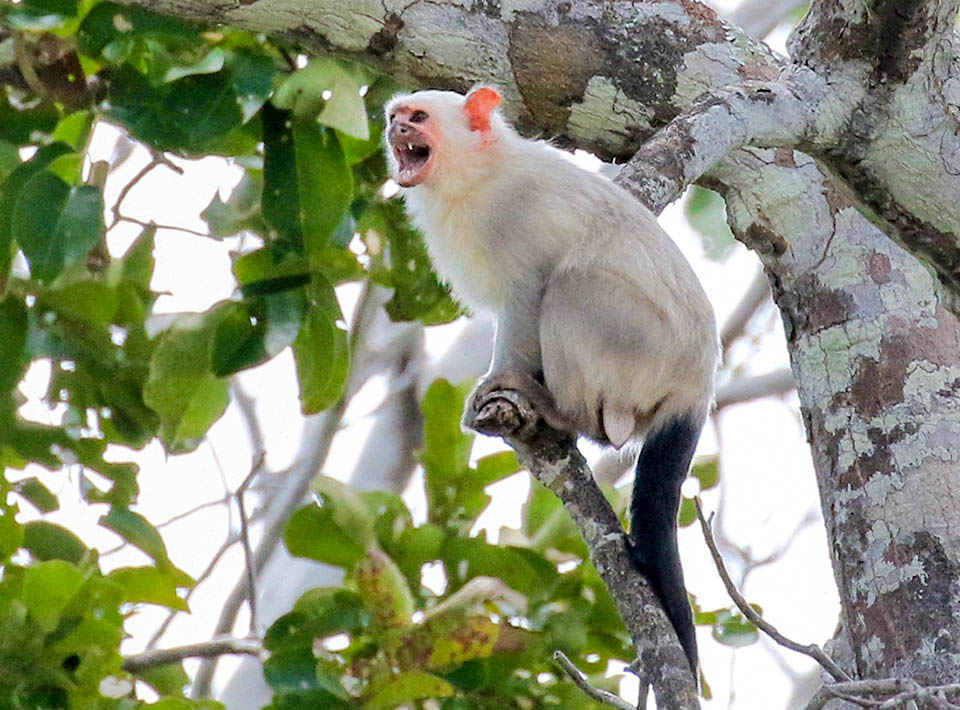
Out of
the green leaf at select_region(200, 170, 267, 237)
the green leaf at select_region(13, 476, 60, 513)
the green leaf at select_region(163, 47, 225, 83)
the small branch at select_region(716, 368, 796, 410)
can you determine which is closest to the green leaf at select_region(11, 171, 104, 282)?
the green leaf at select_region(163, 47, 225, 83)

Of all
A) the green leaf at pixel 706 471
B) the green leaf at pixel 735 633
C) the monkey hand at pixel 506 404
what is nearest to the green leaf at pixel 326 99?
the monkey hand at pixel 506 404

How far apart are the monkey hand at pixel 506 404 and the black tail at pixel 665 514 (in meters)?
0.24

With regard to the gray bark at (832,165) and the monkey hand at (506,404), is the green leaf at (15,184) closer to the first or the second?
the gray bark at (832,165)

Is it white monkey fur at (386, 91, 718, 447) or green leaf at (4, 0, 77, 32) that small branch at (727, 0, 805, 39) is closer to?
white monkey fur at (386, 91, 718, 447)

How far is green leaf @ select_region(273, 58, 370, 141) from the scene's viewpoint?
11.3ft

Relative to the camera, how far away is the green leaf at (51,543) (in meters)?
3.77

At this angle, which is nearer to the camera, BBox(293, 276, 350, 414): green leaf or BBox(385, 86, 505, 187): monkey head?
BBox(385, 86, 505, 187): monkey head

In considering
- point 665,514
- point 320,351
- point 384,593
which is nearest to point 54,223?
point 320,351

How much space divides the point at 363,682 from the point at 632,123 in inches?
62.4

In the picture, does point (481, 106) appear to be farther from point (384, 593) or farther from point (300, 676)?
point (300, 676)

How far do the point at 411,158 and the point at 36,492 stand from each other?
1457 mm

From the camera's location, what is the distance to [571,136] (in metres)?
3.68

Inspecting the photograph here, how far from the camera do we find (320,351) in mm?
3662

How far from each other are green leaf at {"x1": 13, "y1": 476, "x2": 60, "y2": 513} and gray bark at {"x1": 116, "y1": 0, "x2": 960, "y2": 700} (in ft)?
4.65
